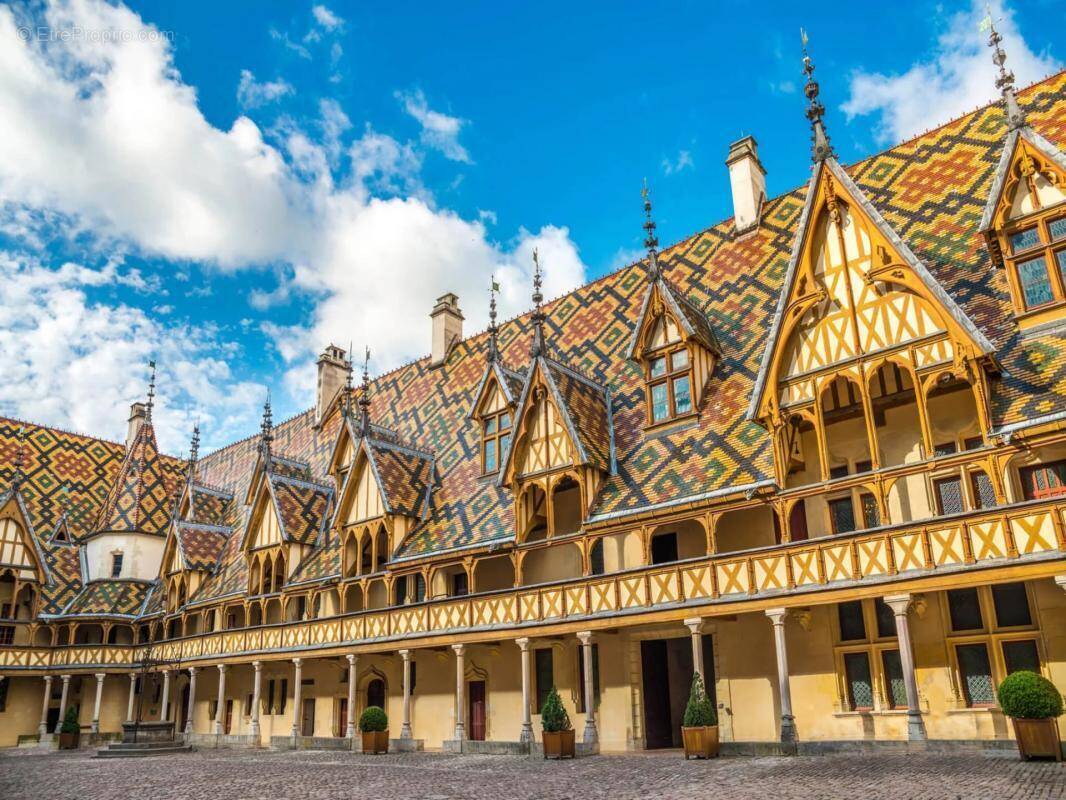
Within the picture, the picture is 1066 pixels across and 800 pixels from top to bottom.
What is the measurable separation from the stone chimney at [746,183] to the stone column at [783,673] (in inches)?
547

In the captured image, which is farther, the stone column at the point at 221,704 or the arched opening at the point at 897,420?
the stone column at the point at 221,704

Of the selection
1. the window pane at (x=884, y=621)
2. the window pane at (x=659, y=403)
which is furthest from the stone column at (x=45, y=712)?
the window pane at (x=884, y=621)

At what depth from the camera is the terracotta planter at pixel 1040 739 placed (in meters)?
13.5

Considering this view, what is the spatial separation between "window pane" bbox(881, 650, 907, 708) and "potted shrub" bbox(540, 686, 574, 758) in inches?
276

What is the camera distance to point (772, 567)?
60.3ft

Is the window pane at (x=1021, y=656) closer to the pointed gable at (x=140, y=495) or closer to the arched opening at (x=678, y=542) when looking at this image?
the arched opening at (x=678, y=542)

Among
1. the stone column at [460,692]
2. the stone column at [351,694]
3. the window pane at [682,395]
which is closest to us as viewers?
the window pane at [682,395]

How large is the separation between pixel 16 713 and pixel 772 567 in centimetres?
3570

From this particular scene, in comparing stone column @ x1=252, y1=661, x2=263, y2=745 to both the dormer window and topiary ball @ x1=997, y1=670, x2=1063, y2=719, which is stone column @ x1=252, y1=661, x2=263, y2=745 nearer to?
the dormer window

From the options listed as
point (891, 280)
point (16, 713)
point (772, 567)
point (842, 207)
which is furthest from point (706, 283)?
point (16, 713)

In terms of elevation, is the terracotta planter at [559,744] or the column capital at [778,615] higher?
the column capital at [778,615]

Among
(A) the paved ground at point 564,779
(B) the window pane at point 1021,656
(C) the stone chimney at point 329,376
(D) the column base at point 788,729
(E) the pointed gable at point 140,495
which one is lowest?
(A) the paved ground at point 564,779

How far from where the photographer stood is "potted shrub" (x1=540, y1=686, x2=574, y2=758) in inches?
789

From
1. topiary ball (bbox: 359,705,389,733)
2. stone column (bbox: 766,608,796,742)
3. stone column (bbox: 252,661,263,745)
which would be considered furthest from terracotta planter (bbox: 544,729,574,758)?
stone column (bbox: 252,661,263,745)
